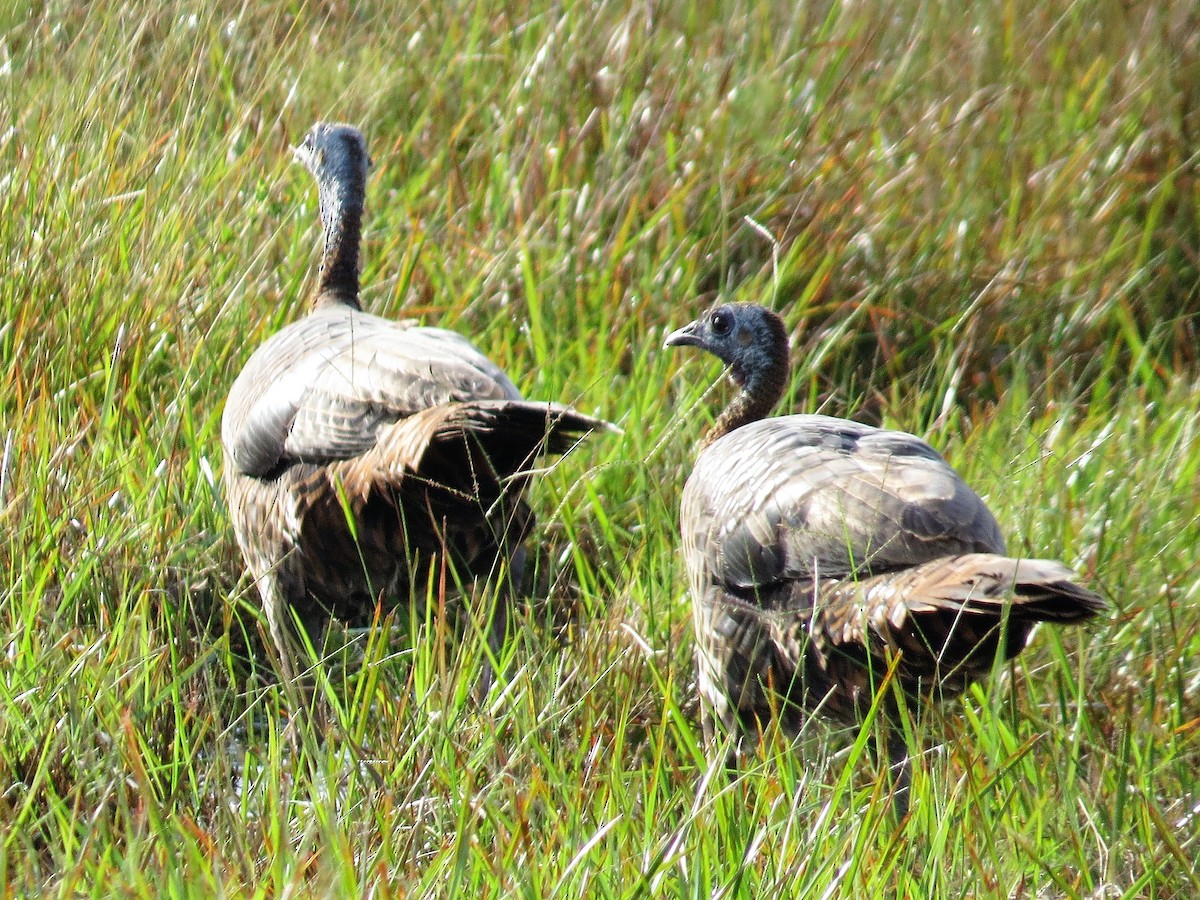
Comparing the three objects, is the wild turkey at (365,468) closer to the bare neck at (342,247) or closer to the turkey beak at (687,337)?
the bare neck at (342,247)

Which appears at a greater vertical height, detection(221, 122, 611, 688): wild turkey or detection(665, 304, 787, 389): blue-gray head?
detection(665, 304, 787, 389): blue-gray head

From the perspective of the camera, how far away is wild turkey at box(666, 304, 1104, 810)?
2893mm

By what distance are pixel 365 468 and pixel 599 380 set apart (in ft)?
4.06

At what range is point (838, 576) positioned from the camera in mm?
3264

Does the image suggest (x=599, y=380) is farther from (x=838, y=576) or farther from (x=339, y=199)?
(x=838, y=576)

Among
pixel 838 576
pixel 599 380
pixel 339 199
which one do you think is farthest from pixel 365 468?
pixel 339 199

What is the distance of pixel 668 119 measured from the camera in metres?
5.74

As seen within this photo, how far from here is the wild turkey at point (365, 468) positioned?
135 inches

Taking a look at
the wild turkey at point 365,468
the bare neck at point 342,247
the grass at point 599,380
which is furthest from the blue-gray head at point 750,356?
the bare neck at point 342,247

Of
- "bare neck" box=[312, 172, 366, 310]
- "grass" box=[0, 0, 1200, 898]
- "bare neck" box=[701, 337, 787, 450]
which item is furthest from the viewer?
"bare neck" box=[312, 172, 366, 310]

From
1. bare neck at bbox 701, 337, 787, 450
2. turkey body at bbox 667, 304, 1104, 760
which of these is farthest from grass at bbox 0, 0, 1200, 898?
bare neck at bbox 701, 337, 787, 450

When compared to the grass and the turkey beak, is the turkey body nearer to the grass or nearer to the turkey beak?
the grass

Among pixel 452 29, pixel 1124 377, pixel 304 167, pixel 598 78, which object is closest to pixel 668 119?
pixel 598 78

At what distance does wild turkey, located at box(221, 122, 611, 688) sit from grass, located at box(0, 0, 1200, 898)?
0.15 meters
